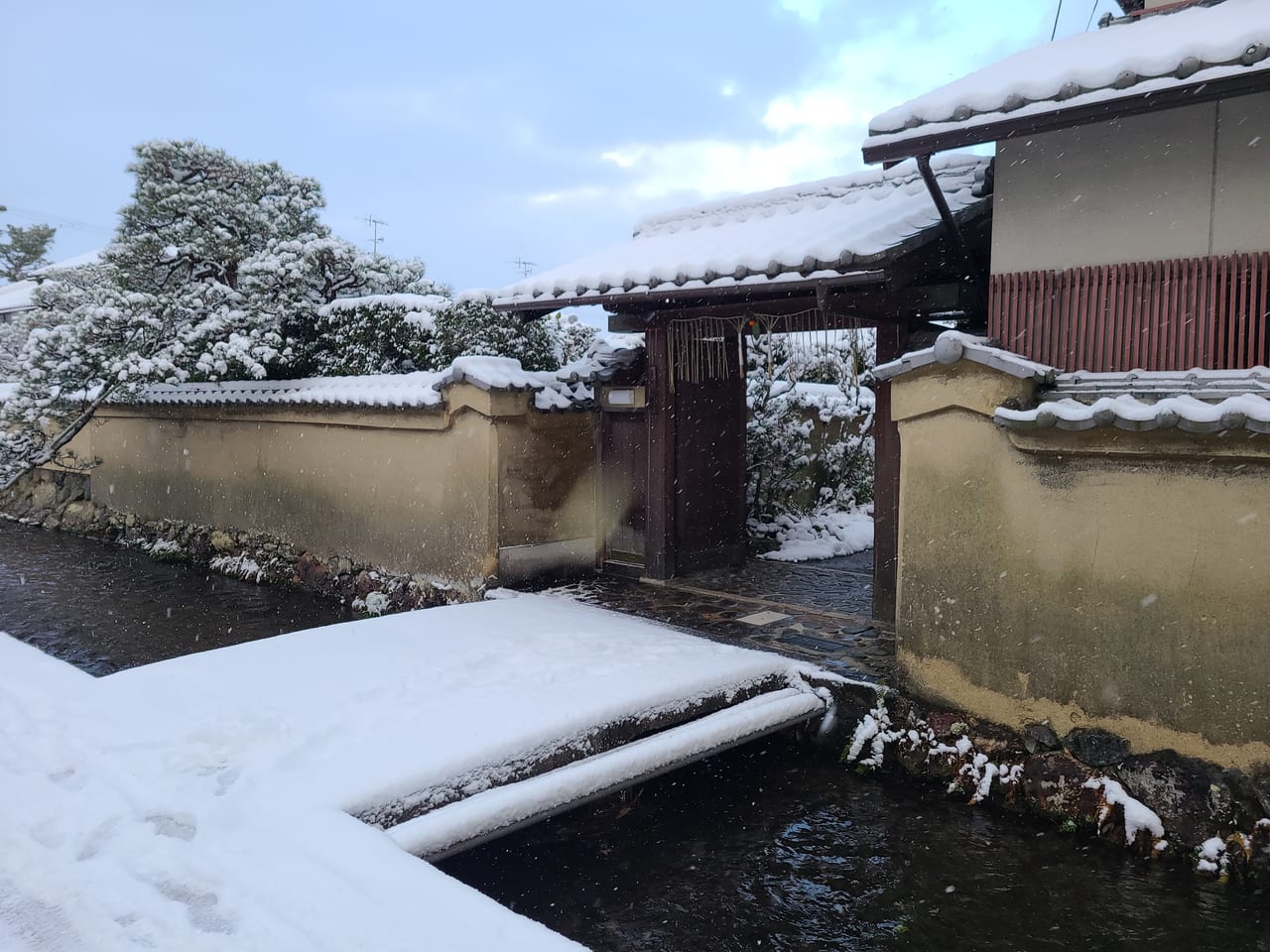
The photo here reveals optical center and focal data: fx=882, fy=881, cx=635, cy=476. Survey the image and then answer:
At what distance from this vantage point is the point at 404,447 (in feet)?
35.6

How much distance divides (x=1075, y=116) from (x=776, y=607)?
5.15 metres

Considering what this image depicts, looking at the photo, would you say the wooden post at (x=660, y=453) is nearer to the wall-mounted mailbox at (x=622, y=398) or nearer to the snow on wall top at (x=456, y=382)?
the wall-mounted mailbox at (x=622, y=398)

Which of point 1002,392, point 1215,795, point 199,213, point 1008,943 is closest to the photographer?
point 1008,943

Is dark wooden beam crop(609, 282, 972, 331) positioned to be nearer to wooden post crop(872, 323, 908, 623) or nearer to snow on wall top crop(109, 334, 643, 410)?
wooden post crop(872, 323, 908, 623)

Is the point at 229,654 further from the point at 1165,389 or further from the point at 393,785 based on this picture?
the point at 1165,389

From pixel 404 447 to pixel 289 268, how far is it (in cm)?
442

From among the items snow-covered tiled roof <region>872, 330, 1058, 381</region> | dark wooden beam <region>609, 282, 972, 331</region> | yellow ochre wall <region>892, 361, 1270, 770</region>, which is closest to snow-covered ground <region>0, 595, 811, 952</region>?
yellow ochre wall <region>892, 361, 1270, 770</region>

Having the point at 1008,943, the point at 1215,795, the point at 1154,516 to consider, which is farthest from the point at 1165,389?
the point at 1008,943

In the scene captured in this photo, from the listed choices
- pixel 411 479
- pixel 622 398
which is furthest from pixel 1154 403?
pixel 411 479

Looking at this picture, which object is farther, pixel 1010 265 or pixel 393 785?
pixel 1010 265

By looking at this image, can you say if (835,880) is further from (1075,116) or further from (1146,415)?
(1075,116)

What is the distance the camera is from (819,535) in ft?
42.3

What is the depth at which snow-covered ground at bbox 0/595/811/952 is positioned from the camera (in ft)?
11.8

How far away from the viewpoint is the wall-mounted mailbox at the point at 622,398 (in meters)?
10.3
